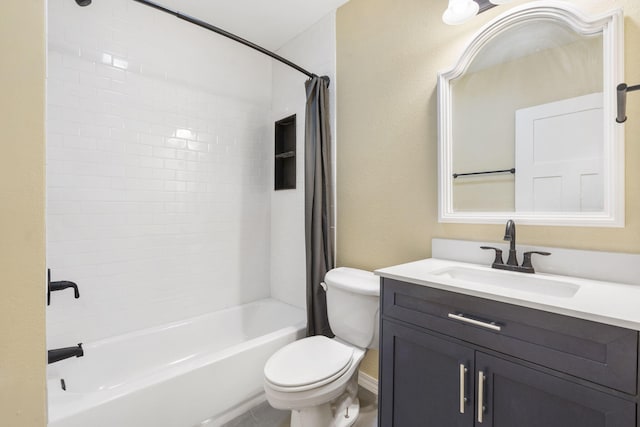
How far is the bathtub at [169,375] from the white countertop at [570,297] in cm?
103

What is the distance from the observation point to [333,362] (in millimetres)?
1445

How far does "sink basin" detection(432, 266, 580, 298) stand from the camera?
3.63 ft

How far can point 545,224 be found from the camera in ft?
4.09

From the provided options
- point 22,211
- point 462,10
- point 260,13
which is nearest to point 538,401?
point 22,211

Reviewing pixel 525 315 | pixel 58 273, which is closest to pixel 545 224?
pixel 525 315

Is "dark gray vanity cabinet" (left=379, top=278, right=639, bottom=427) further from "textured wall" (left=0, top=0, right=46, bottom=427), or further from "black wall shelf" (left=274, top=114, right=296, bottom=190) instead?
"black wall shelf" (left=274, top=114, right=296, bottom=190)

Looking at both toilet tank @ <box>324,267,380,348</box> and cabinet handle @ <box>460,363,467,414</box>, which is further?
toilet tank @ <box>324,267,380,348</box>

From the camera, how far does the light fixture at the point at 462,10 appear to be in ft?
4.48

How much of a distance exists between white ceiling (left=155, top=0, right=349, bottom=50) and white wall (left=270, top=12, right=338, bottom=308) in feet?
0.31

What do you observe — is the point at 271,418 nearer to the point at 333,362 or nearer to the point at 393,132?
the point at 333,362

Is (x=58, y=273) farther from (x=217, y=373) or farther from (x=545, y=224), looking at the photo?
(x=545, y=224)

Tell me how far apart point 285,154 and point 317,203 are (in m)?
0.66

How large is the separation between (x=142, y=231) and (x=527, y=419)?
2.16m

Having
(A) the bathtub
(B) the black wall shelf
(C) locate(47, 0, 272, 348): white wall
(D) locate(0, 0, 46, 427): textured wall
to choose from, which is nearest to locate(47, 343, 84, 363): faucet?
(A) the bathtub
